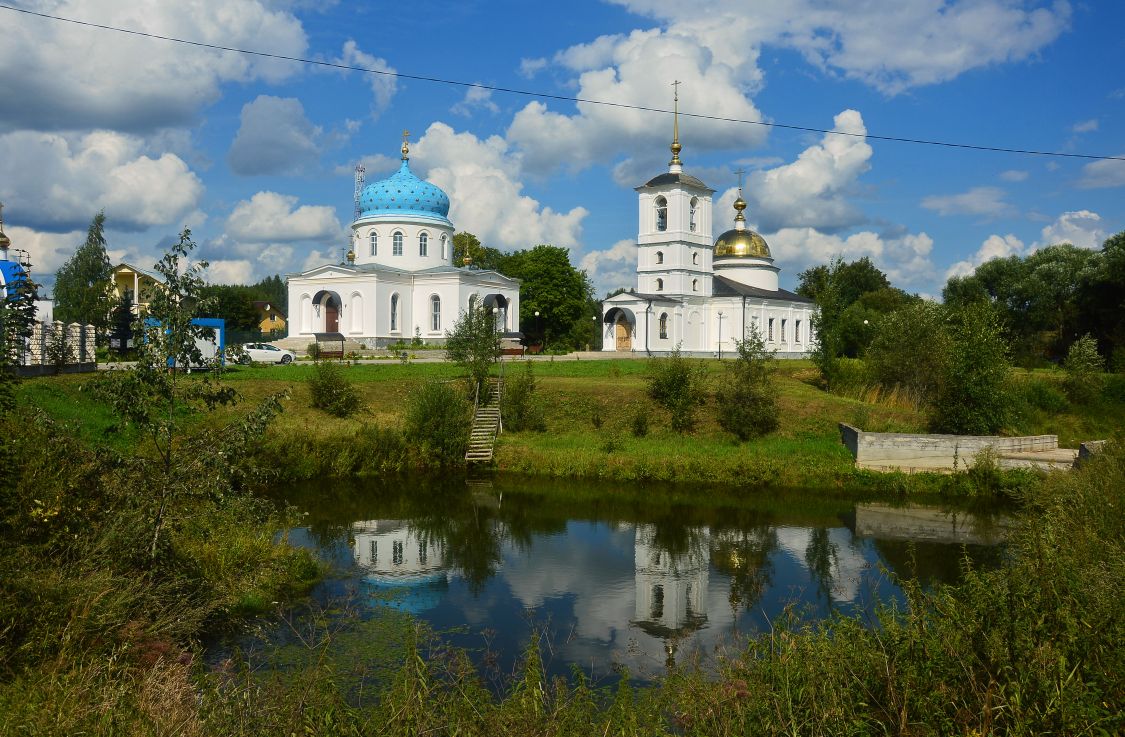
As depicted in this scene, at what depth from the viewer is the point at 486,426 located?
24.6m

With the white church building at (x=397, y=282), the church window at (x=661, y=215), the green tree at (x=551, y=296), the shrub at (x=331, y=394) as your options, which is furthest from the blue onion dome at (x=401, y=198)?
the shrub at (x=331, y=394)

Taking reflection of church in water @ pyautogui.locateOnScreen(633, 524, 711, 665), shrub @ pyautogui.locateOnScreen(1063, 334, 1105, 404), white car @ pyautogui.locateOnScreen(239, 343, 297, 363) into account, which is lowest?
reflection of church in water @ pyautogui.locateOnScreen(633, 524, 711, 665)

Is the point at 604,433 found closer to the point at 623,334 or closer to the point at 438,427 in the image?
the point at 438,427

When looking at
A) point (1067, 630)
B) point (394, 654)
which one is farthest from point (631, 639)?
point (1067, 630)

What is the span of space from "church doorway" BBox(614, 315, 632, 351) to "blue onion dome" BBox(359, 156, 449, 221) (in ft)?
41.8

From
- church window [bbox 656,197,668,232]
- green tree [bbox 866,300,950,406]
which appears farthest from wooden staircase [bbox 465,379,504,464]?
church window [bbox 656,197,668,232]

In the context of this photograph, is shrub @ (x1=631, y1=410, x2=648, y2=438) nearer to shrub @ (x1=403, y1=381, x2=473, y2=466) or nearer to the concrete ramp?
shrub @ (x1=403, y1=381, x2=473, y2=466)

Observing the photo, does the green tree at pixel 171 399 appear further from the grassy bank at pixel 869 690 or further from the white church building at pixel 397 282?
the white church building at pixel 397 282

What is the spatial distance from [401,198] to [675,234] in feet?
55.7

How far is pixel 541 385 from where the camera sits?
1116 inches

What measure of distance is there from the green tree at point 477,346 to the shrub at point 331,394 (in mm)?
3845

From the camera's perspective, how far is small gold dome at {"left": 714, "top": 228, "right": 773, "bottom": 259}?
62031 mm

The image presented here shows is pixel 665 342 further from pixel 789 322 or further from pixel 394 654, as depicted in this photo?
pixel 394 654

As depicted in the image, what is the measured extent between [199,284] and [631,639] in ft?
21.8
